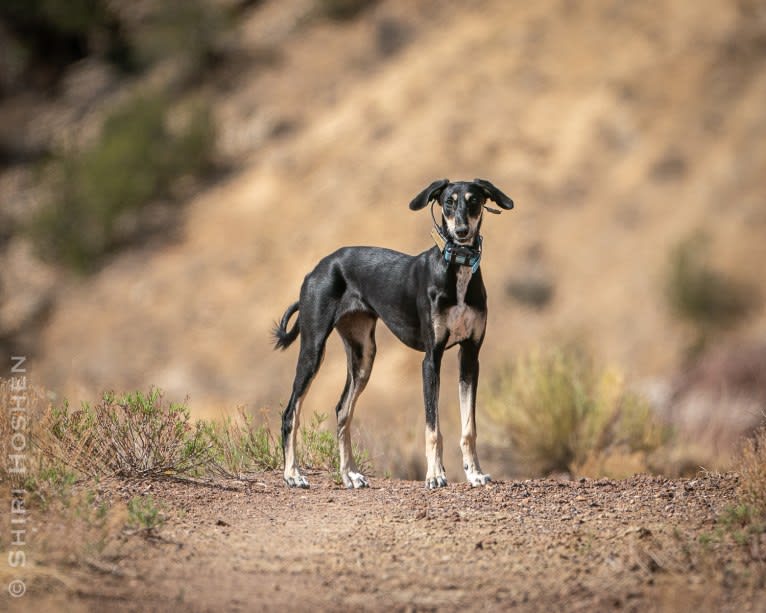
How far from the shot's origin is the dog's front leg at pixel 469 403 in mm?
8016

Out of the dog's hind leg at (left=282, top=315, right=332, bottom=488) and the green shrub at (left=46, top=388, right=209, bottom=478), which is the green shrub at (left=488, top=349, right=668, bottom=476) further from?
the green shrub at (left=46, top=388, right=209, bottom=478)

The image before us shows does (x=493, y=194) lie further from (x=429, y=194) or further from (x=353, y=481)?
(x=353, y=481)

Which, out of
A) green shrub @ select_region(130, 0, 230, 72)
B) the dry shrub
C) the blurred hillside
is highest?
green shrub @ select_region(130, 0, 230, 72)

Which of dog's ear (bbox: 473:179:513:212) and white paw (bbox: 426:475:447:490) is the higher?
dog's ear (bbox: 473:179:513:212)

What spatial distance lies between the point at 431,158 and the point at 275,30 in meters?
15.9

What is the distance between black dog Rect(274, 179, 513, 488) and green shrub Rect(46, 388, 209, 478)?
A: 2.94ft

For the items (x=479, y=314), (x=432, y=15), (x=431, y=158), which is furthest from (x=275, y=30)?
(x=479, y=314)

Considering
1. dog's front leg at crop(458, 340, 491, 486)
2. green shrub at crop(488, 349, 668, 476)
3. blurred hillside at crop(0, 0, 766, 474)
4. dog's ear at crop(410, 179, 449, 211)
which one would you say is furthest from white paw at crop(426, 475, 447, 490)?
blurred hillside at crop(0, 0, 766, 474)

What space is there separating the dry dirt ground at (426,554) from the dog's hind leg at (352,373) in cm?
44

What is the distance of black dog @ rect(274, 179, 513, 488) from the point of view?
784cm

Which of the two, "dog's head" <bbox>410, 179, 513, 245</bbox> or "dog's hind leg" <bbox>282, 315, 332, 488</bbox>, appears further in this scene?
"dog's hind leg" <bbox>282, 315, 332, 488</bbox>

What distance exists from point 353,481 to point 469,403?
3.61ft

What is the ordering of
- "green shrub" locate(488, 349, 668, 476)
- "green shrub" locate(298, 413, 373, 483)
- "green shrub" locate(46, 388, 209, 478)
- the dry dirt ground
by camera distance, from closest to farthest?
the dry dirt ground
"green shrub" locate(46, 388, 209, 478)
"green shrub" locate(298, 413, 373, 483)
"green shrub" locate(488, 349, 668, 476)

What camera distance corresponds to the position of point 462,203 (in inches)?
303
